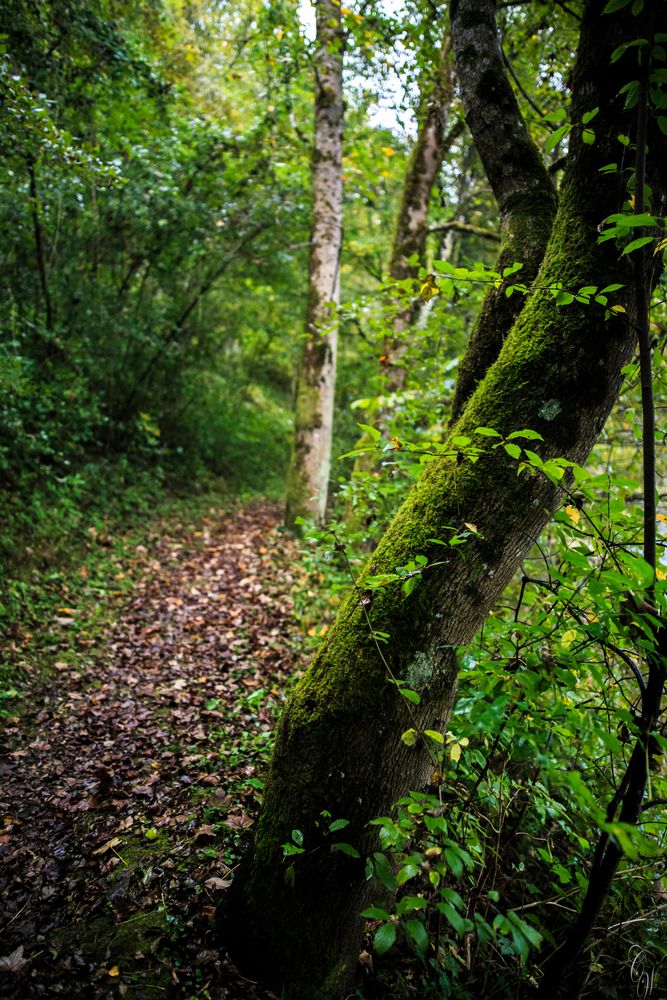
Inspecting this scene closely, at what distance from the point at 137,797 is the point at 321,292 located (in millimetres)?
6677

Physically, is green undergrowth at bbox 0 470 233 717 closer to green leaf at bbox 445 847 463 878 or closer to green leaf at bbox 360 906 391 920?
green leaf at bbox 360 906 391 920

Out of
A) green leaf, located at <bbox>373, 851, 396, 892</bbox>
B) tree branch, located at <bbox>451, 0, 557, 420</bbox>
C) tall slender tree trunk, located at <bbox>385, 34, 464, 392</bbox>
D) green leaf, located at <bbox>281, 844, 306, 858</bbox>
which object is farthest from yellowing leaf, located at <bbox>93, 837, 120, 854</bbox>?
tall slender tree trunk, located at <bbox>385, 34, 464, 392</bbox>

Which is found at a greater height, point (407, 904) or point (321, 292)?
point (321, 292)

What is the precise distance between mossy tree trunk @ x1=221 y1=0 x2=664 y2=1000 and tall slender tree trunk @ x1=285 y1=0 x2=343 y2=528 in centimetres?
537

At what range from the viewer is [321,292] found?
24.5 feet

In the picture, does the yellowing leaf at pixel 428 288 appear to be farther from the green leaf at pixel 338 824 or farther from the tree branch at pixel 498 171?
the green leaf at pixel 338 824

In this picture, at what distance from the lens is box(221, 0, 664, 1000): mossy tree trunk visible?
1.96 metres

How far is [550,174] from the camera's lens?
262 centimetres

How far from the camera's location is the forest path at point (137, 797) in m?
2.18

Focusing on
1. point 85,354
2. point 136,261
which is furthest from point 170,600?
point 136,261

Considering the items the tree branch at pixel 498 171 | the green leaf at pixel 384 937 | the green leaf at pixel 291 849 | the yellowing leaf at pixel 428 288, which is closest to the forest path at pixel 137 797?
the green leaf at pixel 291 849

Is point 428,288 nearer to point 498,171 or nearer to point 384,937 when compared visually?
point 498,171

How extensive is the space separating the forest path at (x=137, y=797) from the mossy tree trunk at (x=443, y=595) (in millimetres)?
446

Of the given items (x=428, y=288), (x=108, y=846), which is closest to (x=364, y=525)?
(x=428, y=288)
